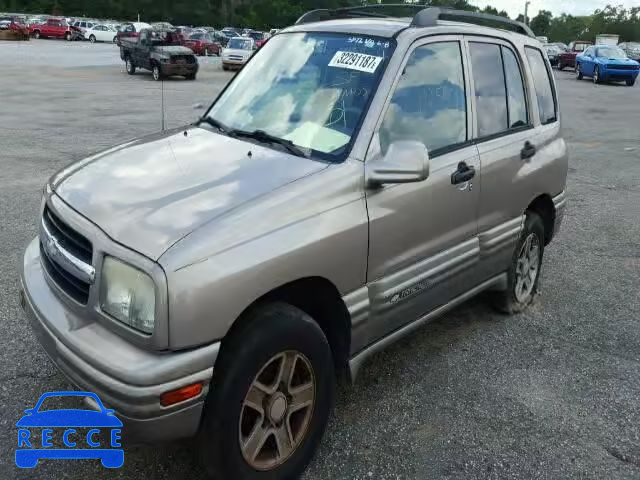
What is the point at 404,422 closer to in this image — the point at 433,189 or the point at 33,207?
the point at 433,189

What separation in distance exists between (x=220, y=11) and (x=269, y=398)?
9953cm

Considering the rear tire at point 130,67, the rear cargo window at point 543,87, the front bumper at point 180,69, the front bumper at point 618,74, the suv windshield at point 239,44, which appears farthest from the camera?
the suv windshield at point 239,44

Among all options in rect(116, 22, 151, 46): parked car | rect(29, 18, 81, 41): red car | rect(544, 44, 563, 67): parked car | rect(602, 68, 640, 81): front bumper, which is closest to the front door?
rect(116, 22, 151, 46): parked car

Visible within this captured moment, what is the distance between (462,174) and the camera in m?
3.41

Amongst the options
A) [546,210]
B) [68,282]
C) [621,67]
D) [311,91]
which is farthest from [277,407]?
[621,67]

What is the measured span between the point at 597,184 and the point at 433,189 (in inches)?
260

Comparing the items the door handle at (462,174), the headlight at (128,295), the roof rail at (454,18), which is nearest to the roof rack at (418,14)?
the roof rail at (454,18)

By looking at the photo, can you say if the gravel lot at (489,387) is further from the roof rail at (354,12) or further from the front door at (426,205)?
the roof rail at (354,12)

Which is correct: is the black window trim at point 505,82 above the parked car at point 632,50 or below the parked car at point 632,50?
below

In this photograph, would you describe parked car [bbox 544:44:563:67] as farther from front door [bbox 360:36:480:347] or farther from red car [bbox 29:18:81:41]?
front door [bbox 360:36:480:347]

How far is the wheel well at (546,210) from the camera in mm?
4457

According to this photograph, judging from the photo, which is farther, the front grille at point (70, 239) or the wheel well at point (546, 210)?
the wheel well at point (546, 210)

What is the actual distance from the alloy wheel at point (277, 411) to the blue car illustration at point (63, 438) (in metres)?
0.53

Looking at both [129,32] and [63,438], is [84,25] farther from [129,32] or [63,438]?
[63,438]
